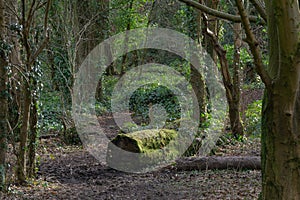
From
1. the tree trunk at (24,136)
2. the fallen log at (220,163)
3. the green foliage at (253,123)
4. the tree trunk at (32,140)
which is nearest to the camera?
the tree trunk at (24,136)

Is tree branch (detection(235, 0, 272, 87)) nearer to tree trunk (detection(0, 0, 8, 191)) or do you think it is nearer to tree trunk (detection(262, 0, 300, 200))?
tree trunk (detection(262, 0, 300, 200))

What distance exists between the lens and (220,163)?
8.00 meters

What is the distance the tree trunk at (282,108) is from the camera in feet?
10.0

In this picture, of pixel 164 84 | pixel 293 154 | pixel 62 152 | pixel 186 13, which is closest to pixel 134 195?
pixel 293 154

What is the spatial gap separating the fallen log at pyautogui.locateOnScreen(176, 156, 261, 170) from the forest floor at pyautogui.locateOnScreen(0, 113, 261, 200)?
0.14 metres

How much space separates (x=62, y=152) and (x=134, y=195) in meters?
4.39

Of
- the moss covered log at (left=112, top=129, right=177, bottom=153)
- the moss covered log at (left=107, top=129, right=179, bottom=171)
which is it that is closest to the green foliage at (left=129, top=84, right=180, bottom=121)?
the moss covered log at (left=112, top=129, right=177, bottom=153)

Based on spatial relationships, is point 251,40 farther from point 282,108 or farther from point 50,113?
point 50,113

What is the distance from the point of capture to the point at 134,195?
6.43 metres

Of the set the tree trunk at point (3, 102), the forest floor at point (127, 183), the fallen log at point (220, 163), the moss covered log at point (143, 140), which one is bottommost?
the forest floor at point (127, 183)

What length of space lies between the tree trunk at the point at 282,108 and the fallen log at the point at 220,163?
4.53 metres

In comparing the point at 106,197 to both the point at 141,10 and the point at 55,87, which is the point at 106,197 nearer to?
the point at 55,87

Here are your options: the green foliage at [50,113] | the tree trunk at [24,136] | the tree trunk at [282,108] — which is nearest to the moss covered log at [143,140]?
the tree trunk at [24,136]

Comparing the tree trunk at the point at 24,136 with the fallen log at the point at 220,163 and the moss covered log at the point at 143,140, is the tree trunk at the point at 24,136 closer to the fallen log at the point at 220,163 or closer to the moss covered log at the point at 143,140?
the moss covered log at the point at 143,140
